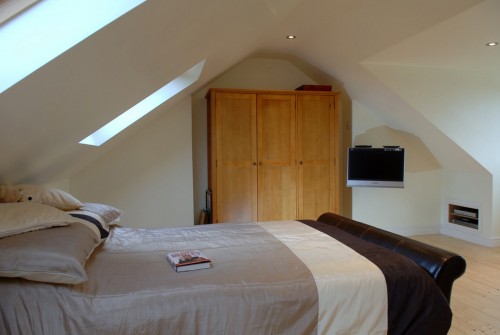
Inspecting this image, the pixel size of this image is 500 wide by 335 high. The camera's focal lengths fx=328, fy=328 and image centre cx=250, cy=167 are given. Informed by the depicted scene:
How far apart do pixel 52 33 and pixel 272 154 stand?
10.3 feet

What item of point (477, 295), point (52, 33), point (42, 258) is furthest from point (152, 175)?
point (477, 295)

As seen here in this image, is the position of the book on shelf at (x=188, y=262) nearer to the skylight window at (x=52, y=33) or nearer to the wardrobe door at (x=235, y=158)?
the skylight window at (x=52, y=33)

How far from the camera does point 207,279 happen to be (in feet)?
4.71

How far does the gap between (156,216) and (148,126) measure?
1.08 metres

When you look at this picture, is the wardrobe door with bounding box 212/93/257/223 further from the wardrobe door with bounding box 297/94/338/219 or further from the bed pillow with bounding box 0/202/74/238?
the bed pillow with bounding box 0/202/74/238

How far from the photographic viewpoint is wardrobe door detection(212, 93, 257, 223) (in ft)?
12.9

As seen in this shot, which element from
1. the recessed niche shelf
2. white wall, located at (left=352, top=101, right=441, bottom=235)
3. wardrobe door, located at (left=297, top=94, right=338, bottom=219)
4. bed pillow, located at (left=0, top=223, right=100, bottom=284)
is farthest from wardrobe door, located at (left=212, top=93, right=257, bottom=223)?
the recessed niche shelf

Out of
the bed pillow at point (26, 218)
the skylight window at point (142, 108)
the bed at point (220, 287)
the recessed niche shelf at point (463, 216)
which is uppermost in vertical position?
the skylight window at point (142, 108)

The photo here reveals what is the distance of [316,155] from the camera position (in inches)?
167

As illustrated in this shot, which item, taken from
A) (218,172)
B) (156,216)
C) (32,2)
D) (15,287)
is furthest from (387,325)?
(156,216)

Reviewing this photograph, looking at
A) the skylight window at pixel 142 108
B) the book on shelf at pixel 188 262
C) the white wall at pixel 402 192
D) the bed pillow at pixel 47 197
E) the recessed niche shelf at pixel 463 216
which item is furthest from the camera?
the white wall at pixel 402 192

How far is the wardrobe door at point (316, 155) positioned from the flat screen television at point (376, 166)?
0.75 feet

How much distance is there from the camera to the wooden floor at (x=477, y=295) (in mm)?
2236

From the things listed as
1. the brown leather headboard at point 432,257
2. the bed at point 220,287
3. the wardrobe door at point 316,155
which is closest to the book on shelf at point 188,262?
the bed at point 220,287
